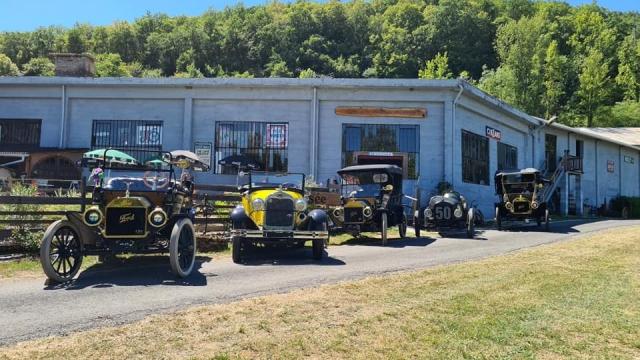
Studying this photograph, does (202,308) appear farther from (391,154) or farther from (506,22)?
(506,22)

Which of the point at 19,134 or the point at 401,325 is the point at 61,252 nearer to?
the point at 401,325

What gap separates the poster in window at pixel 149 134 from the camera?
23406mm

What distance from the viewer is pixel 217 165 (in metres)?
23.3

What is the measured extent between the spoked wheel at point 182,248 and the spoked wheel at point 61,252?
4.48 feet

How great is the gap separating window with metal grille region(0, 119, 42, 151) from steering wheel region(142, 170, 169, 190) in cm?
1684

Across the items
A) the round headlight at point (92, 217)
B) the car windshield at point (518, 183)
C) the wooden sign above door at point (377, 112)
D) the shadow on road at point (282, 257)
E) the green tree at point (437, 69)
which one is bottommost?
the shadow on road at point (282, 257)

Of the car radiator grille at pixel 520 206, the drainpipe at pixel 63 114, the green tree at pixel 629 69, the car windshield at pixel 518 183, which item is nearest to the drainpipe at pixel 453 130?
the car windshield at pixel 518 183

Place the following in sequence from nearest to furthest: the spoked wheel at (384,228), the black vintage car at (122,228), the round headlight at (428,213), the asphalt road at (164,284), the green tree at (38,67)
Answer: the asphalt road at (164,284), the black vintage car at (122,228), the spoked wheel at (384,228), the round headlight at (428,213), the green tree at (38,67)

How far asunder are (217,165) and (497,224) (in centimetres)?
1138

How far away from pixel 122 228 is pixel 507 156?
24.3m

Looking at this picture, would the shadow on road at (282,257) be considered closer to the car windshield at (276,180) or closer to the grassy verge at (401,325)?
the car windshield at (276,180)

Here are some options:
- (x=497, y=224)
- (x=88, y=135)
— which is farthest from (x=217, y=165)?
(x=497, y=224)

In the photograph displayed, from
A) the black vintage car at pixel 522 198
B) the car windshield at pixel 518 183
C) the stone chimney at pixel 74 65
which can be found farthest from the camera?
the stone chimney at pixel 74 65

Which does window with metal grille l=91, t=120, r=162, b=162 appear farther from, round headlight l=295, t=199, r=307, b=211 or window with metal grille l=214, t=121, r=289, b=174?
round headlight l=295, t=199, r=307, b=211
